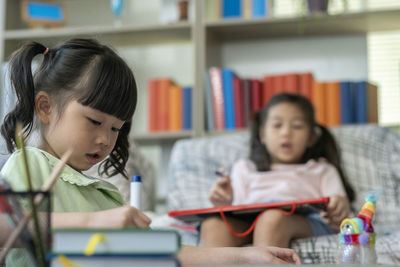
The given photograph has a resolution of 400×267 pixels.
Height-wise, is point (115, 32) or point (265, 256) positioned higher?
point (115, 32)

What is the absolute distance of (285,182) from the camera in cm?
214

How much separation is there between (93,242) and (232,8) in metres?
2.31

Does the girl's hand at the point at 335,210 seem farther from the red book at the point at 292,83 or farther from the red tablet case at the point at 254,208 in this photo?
the red book at the point at 292,83

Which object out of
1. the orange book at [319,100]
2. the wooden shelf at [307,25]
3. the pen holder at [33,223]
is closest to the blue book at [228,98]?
the wooden shelf at [307,25]

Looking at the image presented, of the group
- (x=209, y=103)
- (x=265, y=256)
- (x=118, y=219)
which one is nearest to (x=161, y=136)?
(x=209, y=103)

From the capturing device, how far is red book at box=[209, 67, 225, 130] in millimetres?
2713

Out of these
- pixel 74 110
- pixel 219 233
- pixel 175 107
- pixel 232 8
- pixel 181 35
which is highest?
pixel 232 8

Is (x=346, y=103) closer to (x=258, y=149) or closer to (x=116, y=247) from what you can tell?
(x=258, y=149)

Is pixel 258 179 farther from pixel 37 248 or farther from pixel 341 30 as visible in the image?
pixel 37 248

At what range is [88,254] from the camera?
0.63 metres

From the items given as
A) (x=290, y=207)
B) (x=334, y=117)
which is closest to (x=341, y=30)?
(x=334, y=117)

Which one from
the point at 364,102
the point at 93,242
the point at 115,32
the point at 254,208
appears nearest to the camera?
the point at 93,242

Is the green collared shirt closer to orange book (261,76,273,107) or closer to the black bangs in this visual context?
the black bangs

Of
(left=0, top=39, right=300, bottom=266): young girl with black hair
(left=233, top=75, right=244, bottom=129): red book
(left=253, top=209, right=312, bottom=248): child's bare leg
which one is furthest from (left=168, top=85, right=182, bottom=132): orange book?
(left=0, top=39, right=300, bottom=266): young girl with black hair
